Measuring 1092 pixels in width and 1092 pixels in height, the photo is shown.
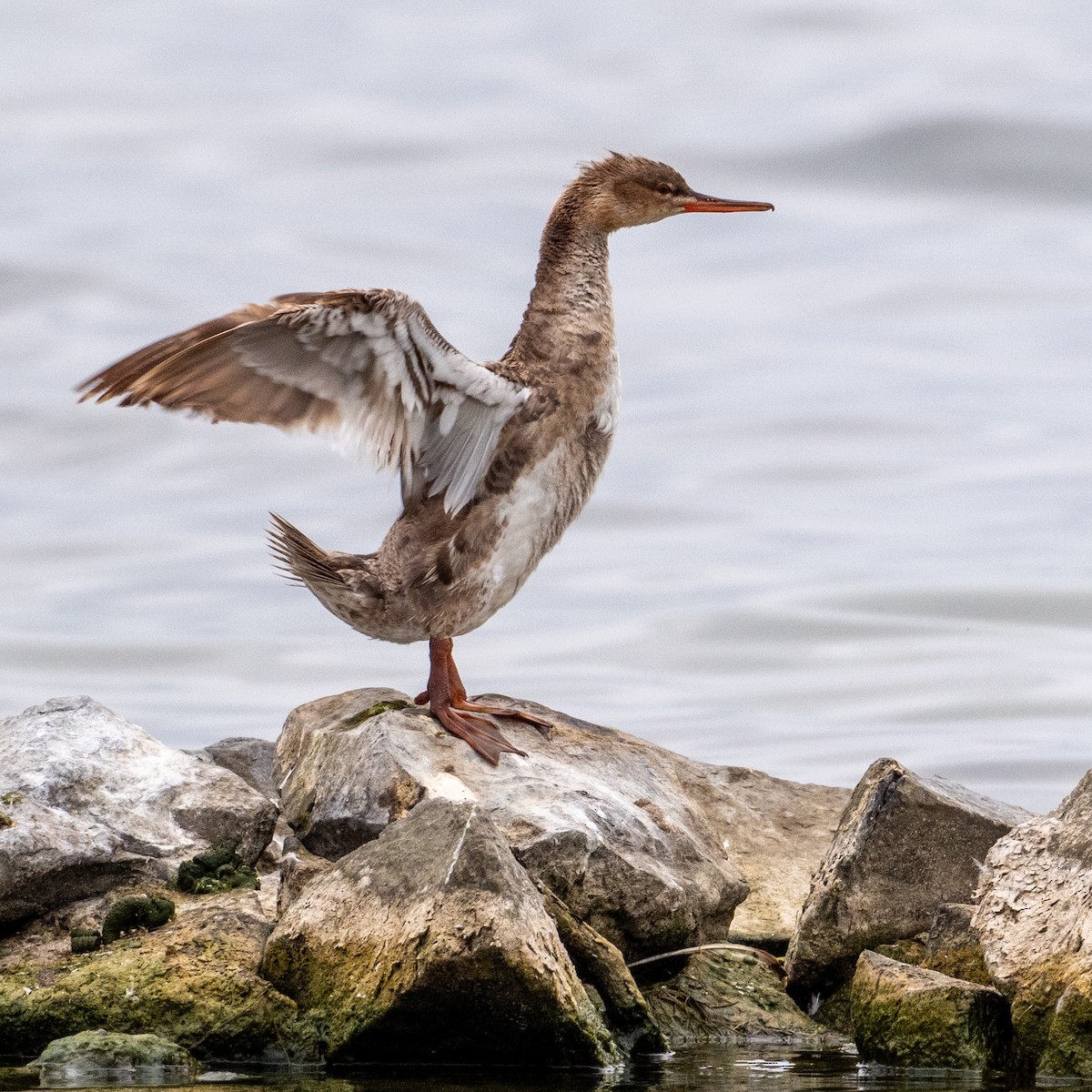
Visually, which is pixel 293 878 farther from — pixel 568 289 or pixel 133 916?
pixel 568 289

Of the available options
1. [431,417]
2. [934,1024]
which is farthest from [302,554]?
[934,1024]

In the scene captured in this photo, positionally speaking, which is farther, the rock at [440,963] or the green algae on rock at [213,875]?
the green algae on rock at [213,875]

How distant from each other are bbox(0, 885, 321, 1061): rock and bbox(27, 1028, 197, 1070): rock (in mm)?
171

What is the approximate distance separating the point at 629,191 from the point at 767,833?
142 inches

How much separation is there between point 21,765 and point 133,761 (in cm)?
53

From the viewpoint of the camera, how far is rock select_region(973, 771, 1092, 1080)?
7.09m

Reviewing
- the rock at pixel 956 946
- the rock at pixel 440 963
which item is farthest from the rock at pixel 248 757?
the rock at pixel 956 946

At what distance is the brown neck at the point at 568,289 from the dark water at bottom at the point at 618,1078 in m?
3.77

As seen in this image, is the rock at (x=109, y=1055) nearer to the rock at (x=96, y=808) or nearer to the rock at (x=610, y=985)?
the rock at (x=96, y=808)

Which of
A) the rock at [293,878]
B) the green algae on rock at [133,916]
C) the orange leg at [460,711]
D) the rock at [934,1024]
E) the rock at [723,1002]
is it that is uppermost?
the orange leg at [460,711]

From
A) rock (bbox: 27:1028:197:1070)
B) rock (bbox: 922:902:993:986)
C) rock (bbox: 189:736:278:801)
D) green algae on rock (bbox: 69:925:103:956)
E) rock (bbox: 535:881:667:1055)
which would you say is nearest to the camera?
rock (bbox: 27:1028:197:1070)

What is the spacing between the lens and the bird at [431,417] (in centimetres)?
842

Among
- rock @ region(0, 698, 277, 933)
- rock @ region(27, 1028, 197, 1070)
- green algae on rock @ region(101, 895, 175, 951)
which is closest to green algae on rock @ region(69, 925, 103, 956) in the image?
green algae on rock @ region(101, 895, 175, 951)

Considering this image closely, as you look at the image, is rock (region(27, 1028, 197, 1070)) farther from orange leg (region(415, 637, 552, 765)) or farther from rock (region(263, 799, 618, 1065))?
orange leg (region(415, 637, 552, 765))
